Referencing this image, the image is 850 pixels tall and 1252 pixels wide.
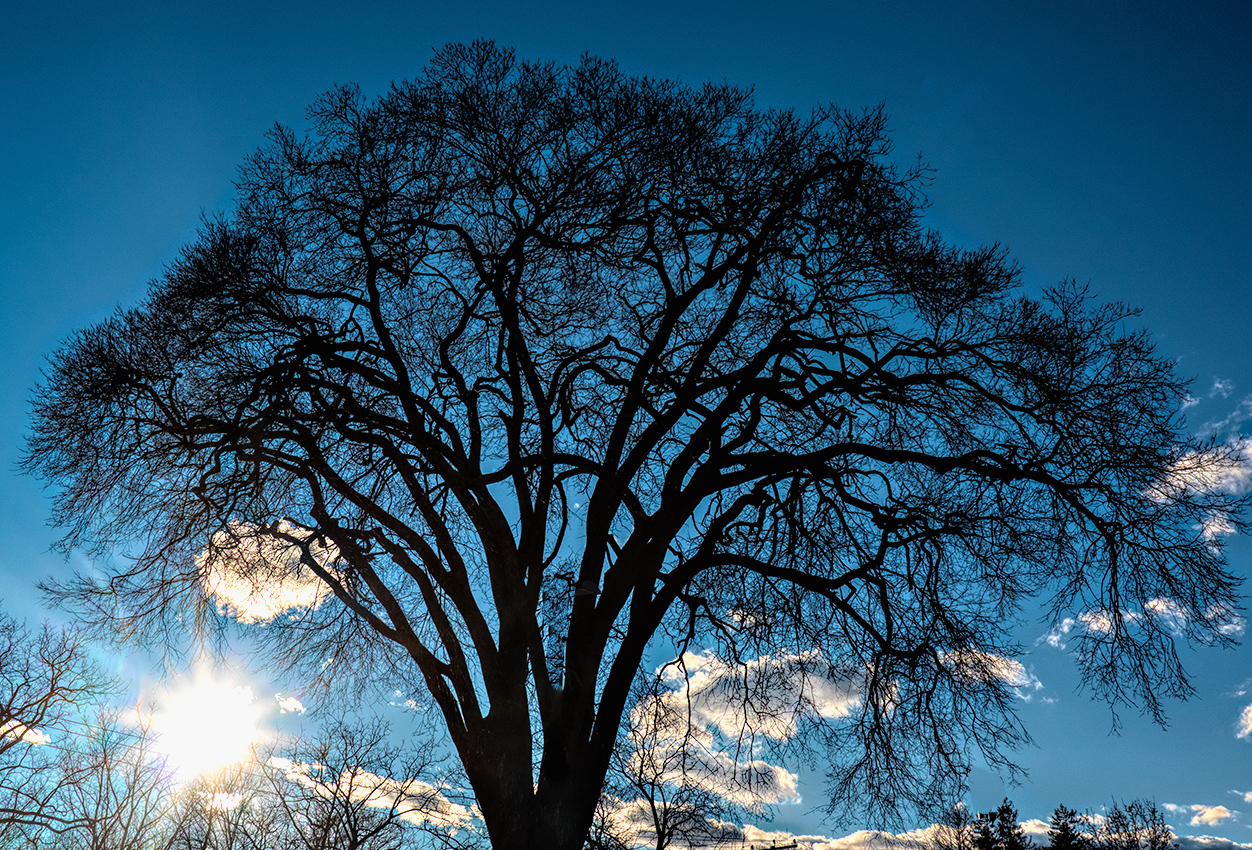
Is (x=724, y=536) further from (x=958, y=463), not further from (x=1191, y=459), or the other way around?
(x=1191, y=459)

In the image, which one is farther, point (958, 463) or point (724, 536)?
point (724, 536)

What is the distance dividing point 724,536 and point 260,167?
690cm

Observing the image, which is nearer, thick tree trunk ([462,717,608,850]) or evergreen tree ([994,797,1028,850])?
thick tree trunk ([462,717,608,850])

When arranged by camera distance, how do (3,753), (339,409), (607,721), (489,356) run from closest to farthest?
(607,721), (339,409), (489,356), (3,753)

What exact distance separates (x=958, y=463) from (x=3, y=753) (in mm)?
15771

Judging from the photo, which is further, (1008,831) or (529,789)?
(1008,831)

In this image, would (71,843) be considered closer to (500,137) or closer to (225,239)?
(225,239)

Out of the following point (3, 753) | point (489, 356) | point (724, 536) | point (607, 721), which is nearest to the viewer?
point (607, 721)

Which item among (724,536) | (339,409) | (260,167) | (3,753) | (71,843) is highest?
(260,167)

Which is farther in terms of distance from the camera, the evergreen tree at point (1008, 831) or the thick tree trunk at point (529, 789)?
the evergreen tree at point (1008, 831)

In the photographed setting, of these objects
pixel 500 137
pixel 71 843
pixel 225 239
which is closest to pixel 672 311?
pixel 500 137

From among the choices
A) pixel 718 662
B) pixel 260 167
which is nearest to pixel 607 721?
pixel 718 662

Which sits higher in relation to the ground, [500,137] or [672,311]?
[500,137]

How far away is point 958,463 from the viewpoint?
766 centimetres
